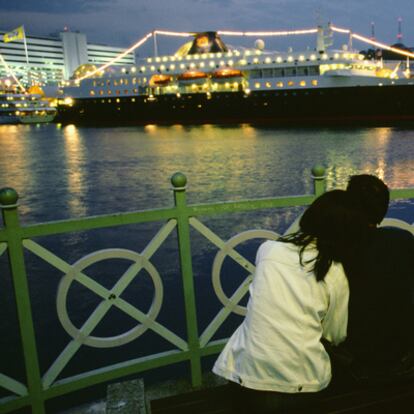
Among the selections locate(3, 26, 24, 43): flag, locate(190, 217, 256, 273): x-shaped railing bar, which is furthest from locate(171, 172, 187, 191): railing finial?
locate(3, 26, 24, 43): flag

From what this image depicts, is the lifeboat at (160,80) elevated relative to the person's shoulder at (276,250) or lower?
elevated

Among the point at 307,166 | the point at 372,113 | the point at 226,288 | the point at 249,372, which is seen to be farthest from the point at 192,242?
the point at 372,113

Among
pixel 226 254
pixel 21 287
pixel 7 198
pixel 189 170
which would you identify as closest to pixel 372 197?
pixel 226 254

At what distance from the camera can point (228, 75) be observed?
4525cm

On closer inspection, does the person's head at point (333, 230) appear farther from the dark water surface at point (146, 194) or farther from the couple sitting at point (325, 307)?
the dark water surface at point (146, 194)

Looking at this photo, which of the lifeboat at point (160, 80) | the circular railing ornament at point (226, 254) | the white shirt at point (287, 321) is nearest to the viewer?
the white shirt at point (287, 321)

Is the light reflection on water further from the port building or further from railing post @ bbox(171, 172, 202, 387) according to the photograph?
the port building

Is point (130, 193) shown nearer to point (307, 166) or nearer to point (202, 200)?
point (202, 200)

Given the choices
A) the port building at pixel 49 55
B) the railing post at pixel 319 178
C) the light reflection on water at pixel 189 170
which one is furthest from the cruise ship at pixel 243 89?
the port building at pixel 49 55

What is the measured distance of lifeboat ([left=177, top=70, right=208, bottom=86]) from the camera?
151 ft

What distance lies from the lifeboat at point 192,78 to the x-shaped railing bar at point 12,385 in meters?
46.0

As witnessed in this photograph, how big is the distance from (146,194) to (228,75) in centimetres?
3601

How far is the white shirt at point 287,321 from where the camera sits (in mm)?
1317

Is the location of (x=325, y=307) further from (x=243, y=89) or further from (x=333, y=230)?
(x=243, y=89)
